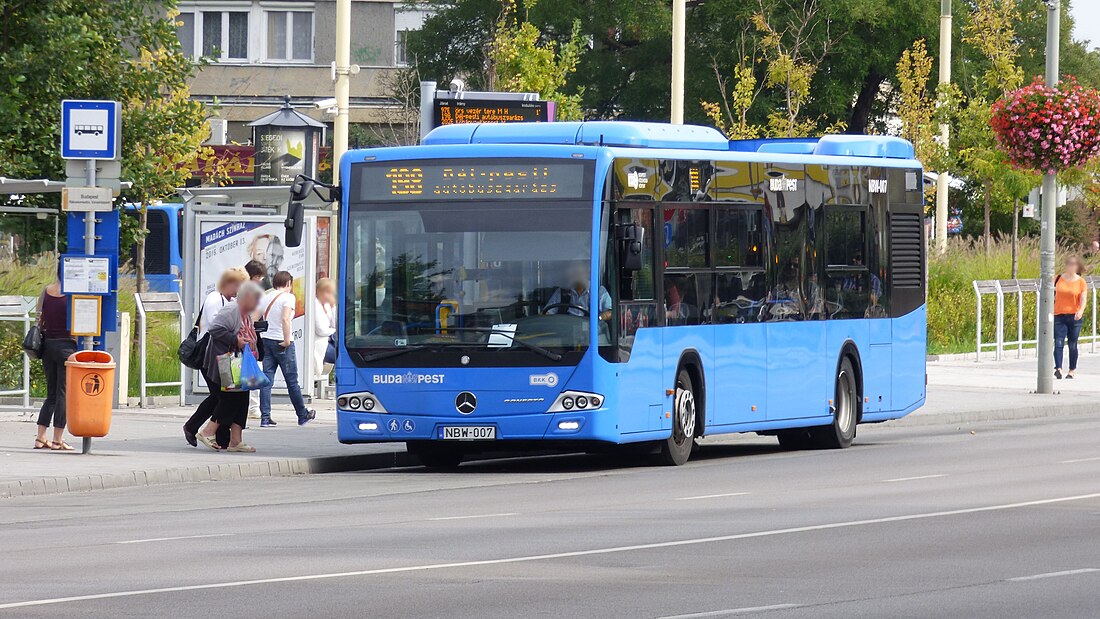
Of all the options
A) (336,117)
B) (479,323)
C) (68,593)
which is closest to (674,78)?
(336,117)

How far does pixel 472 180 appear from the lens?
1817cm

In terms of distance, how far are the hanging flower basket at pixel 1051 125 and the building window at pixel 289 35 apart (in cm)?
4196

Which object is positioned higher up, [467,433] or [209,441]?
[467,433]

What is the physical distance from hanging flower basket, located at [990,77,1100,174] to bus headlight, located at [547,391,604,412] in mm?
13300

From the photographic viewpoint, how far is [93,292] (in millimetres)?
18359

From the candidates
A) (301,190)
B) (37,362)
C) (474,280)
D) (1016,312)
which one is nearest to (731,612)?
(474,280)

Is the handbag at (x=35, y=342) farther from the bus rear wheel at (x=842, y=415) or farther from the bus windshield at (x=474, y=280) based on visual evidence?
the bus rear wheel at (x=842, y=415)

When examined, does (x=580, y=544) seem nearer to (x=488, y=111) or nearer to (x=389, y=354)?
(x=389, y=354)

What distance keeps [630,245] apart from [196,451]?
15.3 feet

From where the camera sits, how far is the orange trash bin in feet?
59.5

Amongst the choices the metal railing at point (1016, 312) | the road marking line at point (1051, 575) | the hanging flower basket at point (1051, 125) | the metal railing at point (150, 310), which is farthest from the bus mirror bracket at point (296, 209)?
the metal railing at point (1016, 312)

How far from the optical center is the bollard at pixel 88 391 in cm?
1814

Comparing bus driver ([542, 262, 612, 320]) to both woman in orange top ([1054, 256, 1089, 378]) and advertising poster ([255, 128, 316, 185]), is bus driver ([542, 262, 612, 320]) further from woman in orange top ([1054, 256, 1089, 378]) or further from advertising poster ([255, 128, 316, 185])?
woman in orange top ([1054, 256, 1089, 378])

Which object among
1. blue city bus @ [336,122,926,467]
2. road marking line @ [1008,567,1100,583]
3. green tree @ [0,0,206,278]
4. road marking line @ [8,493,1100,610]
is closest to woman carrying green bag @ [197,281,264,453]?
blue city bus @ [336,122,926,467]
